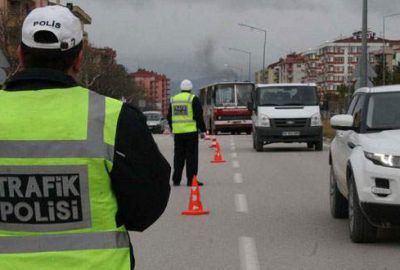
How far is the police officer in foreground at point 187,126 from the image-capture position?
14.6 m

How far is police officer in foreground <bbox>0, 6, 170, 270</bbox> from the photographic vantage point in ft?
8.41

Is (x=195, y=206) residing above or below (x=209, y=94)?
below

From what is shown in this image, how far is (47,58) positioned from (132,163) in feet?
1.51

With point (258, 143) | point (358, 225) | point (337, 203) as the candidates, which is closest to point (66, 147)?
point (358, 225)

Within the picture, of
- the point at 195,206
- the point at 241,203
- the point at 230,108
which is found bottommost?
the point at 241,203

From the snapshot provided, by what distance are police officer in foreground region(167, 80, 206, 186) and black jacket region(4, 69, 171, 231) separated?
11780 mm

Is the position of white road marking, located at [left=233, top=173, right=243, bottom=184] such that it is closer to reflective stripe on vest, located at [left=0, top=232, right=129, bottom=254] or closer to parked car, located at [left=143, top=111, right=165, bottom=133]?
reflective stripe on vest, located at [left=0, top=232, right=129, bottom=254]

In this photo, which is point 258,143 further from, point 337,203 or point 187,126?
point 337,203

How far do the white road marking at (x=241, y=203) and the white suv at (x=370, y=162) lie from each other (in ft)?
6.17

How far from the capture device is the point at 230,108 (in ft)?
153

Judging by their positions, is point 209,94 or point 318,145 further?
point 209,94

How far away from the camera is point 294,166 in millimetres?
19641

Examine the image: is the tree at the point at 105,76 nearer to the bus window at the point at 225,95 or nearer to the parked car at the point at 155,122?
the parked car at the point at 155,122

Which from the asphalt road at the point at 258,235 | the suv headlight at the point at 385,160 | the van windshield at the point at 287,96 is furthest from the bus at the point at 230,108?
the suv headlight at the point at 385,160
